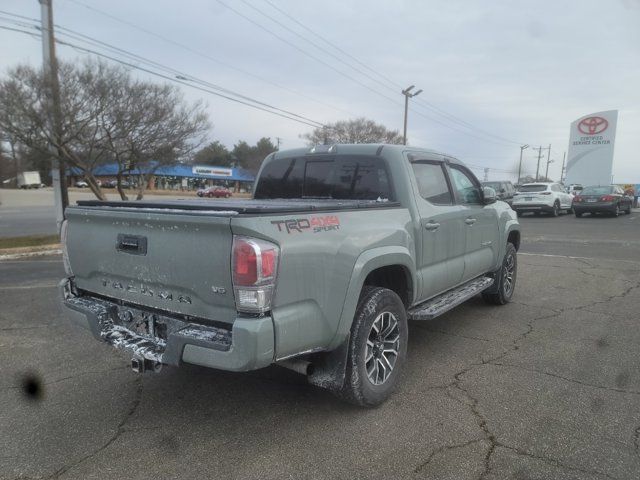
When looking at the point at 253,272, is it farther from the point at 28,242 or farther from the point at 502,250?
the point at 28,242

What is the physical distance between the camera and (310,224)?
2887 millimetres

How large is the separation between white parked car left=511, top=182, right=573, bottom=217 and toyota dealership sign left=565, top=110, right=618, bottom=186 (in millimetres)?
23238

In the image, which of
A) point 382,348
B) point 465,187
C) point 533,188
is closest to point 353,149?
point 465,187

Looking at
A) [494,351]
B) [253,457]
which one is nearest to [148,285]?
[253,457]

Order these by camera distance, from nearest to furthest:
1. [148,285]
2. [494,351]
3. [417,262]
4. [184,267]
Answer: [184,267], [148,285], [417,262], [494,351]

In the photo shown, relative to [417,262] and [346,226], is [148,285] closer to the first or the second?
[346,226]

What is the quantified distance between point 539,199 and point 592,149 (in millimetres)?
26302

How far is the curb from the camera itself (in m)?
11.0

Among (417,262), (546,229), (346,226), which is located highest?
(346,226)

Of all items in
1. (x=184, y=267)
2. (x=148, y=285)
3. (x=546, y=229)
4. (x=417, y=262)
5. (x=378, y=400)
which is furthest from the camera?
(x=546, y=229)

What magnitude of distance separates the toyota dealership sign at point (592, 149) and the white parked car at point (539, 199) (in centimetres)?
2324

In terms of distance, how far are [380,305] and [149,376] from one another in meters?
2.11

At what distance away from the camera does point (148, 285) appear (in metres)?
3.11

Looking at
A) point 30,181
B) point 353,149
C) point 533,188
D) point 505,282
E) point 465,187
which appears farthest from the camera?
point 30,181
